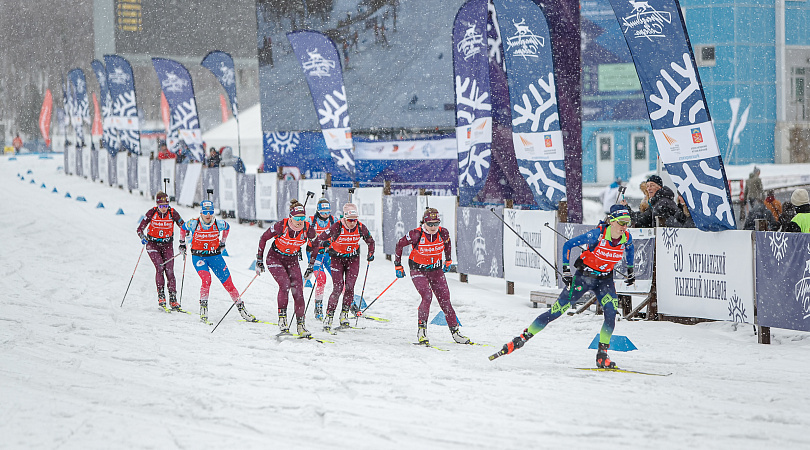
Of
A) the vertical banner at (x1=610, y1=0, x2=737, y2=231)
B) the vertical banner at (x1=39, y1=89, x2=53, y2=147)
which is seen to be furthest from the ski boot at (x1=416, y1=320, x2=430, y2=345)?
the vertical banner at (x1=39, y1=89, x2=53, y2=147)

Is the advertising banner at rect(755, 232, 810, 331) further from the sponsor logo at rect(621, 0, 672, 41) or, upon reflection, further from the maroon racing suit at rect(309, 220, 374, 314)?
the maroon racing suit at rect(309, 220, 374, 314)

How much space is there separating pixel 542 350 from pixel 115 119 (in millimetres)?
23444

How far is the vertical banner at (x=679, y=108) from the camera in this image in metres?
9.34

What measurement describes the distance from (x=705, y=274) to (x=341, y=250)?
Result: 14.8 ft

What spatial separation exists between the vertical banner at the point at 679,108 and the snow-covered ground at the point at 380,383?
1643mm

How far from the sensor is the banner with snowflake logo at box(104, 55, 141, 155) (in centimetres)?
2764

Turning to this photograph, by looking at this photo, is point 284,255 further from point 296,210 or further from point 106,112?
point 106,112

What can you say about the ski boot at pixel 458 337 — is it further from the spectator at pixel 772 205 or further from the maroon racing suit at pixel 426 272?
the spectator at pixel 772 205

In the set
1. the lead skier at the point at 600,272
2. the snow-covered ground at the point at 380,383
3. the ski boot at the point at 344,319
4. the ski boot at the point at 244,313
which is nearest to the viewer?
the snow-covered ground at the point at 380,383

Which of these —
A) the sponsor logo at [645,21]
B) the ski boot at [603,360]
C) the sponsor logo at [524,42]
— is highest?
the sponsor logo at [524,42]

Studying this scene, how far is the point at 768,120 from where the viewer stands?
26500 millimetres

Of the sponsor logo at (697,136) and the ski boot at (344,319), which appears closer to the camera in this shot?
the sponsor logo at (697,136)

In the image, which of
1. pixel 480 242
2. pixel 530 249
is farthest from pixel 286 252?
pixel 480 242

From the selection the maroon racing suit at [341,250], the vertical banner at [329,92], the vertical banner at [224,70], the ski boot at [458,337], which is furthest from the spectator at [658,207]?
the vertical banner at [224,70]
